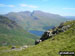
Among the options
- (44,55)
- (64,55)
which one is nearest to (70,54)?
(64,55)

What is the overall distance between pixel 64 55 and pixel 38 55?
737 centimetres

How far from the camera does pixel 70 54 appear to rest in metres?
18.6

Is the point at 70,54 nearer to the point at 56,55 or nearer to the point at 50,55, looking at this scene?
the point at 56,55

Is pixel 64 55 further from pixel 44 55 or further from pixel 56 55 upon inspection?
pixel 44 55

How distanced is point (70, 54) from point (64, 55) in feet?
3.78

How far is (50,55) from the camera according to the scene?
72.7ft

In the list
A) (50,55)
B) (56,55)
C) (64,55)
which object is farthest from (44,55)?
(64,55)

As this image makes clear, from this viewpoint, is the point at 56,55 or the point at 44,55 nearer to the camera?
the point at 56,55

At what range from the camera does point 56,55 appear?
21.1 meters

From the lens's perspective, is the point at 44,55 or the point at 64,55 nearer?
the point at 64,55

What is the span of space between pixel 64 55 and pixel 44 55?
18.1ft

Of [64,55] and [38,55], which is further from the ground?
[64,55]

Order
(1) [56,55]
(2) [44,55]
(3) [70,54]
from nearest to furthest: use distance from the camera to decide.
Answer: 1. (3) [70,54]
2. (1) [56,55]
3. (2) [44,55]

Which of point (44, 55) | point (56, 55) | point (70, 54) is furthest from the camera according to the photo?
point (44, 55)
